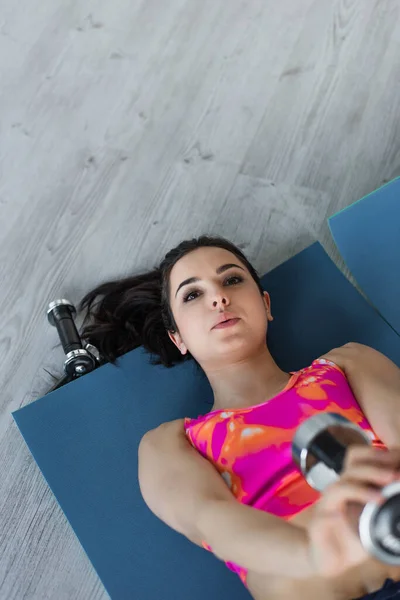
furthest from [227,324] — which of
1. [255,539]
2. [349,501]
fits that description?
[349,501]

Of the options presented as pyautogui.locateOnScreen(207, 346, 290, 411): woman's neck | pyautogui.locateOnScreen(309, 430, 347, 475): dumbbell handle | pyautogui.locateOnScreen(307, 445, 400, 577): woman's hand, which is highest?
pyautogui.locateOnScreen(309, 430, 347, 475): dumbbell handle

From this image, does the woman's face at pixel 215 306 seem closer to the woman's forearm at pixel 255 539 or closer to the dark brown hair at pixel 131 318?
the dark brown hair at pixel 131 318

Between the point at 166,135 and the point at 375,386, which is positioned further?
the point at 166,135

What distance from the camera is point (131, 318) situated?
1372 mm

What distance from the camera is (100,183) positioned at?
61.8 inches

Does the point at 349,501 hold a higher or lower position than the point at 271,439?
higher

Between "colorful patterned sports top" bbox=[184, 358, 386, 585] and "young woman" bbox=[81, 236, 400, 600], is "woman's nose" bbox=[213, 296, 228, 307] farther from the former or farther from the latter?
"colorful patterned sports top" bbox=[184, 358, 386, 585]

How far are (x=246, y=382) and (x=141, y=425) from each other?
0.26m

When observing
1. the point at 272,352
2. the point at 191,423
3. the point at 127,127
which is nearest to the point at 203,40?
the point at 127,127

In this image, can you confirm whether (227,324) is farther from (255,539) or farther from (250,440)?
(255,539)

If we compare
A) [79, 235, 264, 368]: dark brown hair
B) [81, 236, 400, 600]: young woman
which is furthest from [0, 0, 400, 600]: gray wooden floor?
[81, 236, 400, 600]: young woman

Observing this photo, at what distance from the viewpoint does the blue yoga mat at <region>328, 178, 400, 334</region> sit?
134 centimetres

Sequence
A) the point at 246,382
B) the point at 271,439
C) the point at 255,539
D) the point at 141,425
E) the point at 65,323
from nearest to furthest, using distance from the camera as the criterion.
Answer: the point at 255,539
the point at 271,439
the point at 246,382
the point at 141,425
the point at 65,323

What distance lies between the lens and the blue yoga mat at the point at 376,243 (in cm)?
134
